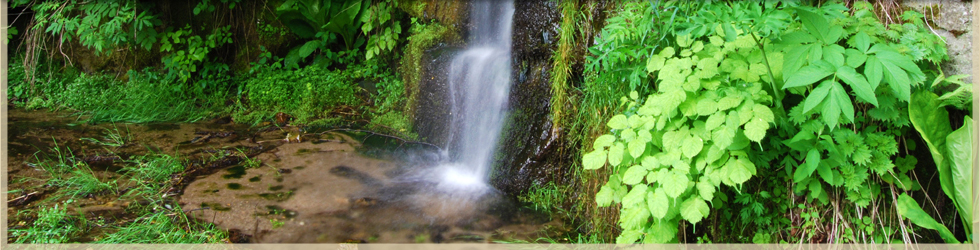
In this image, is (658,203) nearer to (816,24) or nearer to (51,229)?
(816,24)

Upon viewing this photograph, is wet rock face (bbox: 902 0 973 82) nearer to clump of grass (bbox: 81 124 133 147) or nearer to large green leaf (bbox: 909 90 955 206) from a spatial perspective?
large green leaf (bbox: 909 90 955 206)

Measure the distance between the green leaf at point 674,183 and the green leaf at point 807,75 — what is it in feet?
1.33

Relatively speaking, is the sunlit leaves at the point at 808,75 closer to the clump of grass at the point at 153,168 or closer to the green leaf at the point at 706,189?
the green leaf at the point at 706,189

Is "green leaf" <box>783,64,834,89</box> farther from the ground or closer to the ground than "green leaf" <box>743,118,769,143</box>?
farther from the ground

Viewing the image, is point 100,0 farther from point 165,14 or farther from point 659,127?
point 659,127

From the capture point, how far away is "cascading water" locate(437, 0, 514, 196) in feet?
11.8

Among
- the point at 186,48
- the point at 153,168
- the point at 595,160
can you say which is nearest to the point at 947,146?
the point at 595,160

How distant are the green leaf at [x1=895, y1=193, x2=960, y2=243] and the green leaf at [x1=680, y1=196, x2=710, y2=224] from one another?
0.67m

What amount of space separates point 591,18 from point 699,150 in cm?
127

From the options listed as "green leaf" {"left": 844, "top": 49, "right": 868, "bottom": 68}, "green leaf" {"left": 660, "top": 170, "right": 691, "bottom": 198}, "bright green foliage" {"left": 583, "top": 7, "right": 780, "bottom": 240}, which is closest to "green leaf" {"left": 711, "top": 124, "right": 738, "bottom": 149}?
"bright green foliage" {"left": 583, "top": 7, "right": 780, "bottom": 240}

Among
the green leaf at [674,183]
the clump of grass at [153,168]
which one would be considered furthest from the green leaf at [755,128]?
the clump of grass at [153,168]

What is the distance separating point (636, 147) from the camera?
1939 millimetres

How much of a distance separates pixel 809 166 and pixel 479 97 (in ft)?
7.64

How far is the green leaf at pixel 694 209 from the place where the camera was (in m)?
1.85
